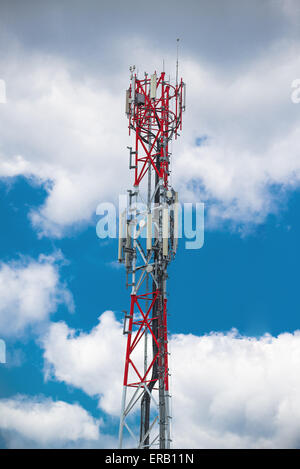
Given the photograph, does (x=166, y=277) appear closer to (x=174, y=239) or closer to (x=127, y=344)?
(x=174, y=239)

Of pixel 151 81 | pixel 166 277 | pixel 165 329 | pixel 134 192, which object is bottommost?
pixel 165 329

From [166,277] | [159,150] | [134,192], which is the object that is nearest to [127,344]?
[166,277]

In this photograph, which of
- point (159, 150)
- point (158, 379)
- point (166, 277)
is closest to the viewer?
point (158, 379)

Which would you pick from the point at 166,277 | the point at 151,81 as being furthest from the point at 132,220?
the point at 151,81

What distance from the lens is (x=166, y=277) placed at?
56.2m

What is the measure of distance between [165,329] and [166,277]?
4937mm

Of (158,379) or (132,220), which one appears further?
(132,220)

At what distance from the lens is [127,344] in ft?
177
